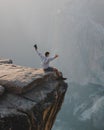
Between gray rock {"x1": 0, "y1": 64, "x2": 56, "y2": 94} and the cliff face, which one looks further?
gray rock {"x1": 0, "y1": 64, "x2": 56, "y2": 94}

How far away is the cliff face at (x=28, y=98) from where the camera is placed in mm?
18359

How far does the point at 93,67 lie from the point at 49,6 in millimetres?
50773

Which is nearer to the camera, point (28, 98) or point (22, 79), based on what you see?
point (28, 98)

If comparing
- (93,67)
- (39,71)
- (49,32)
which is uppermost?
(39,71)

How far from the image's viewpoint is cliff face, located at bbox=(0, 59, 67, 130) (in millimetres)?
18359

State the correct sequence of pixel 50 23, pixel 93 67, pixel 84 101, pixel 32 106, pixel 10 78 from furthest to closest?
pixel 50 23
pixel 93 67
pixel 84 101
pixel 10 78
pixel 32 106

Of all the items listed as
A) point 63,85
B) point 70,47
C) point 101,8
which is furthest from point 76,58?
point 63,85

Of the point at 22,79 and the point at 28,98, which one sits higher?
the point at 22,79

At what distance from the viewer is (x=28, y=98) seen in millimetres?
20625

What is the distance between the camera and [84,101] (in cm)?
12750

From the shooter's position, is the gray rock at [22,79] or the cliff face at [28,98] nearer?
the cliff face at [28,98]

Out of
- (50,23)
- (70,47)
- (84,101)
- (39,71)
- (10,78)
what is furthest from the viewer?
(50,23)

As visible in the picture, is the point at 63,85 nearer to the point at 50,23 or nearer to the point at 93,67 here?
the point at 93,67

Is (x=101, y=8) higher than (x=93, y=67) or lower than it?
higher
